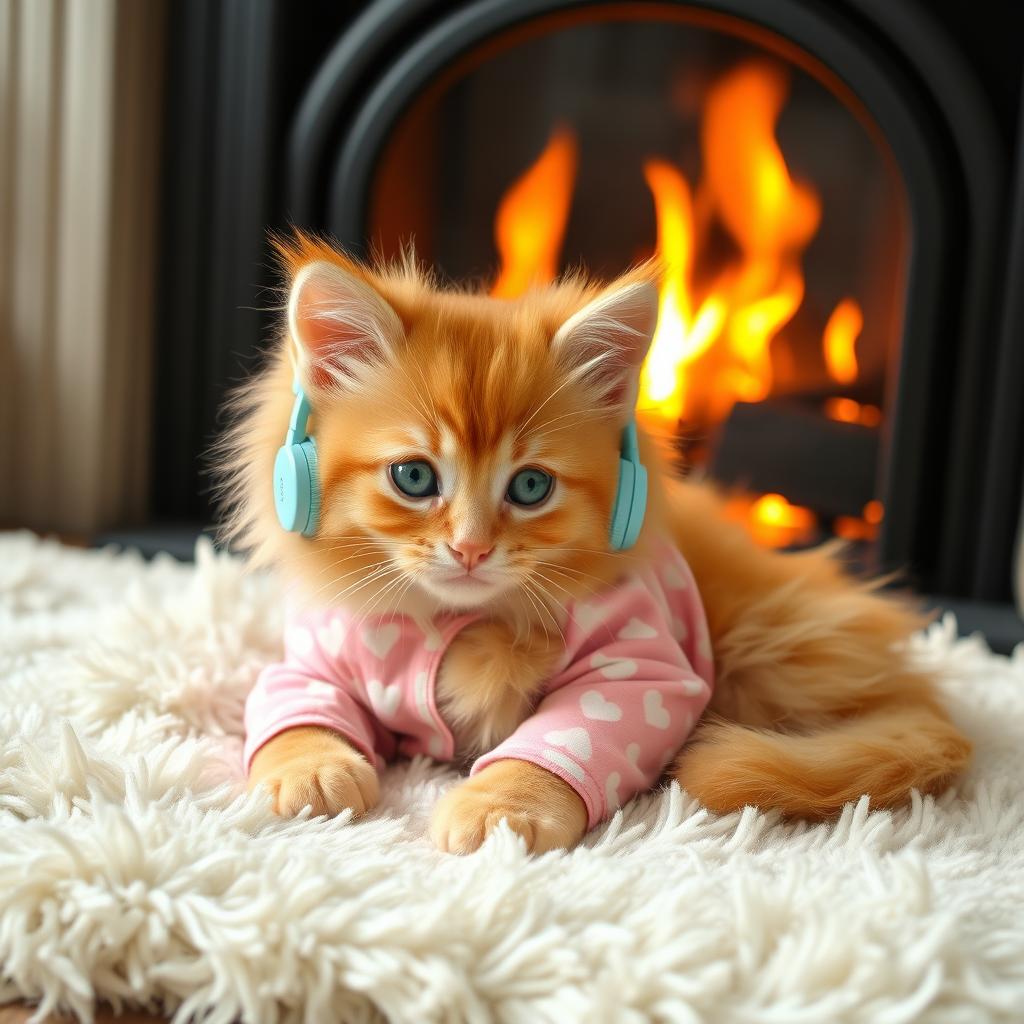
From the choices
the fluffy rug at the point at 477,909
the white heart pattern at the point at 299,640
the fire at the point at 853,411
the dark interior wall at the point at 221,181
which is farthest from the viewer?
the fire at the point at 853,411

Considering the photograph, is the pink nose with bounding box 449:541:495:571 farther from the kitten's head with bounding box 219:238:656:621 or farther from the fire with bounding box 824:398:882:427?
the fire with bounding box 824:398:882:427

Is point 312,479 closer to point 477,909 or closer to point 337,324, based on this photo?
point 337,324

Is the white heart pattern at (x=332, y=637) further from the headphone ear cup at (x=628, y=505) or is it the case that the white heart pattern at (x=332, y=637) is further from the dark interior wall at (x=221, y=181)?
the dark interior wall at (x=221, y=181)

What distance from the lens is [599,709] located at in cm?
90

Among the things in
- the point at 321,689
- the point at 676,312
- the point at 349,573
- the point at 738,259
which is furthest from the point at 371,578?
the point at 738,259

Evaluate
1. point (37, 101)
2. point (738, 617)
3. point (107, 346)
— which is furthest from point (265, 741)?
point (37, 101)

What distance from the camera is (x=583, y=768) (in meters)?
0.86

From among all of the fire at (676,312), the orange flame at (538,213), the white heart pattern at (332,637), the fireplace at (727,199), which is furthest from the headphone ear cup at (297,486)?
the orange flame at (538,213)

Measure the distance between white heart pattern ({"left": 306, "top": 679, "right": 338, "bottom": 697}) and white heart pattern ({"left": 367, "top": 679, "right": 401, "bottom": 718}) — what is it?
0.11 ft

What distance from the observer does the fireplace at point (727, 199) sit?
5.66 ft

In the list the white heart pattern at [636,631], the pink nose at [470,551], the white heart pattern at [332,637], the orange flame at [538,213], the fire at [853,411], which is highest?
the orange flame at [538,213]

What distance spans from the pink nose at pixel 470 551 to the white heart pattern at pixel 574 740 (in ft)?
0.51

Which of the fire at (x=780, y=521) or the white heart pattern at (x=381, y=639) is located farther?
the fire at (x=780, y=521)

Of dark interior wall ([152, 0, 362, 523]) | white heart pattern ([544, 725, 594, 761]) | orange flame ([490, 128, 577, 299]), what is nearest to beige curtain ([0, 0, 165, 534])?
dark interior wall ([152, 0, 362, 523])
